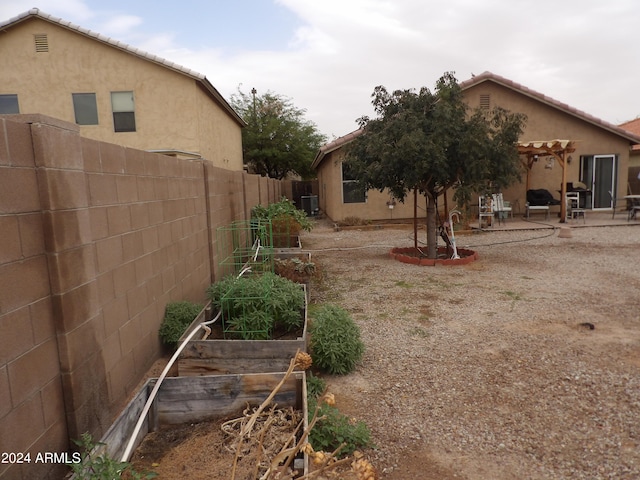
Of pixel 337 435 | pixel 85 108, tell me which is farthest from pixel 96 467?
pixel 85 108

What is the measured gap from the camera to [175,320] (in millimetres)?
4348

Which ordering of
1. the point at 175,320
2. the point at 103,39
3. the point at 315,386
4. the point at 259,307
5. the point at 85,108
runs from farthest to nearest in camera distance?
the point at 85,108 < the point at 103,39 < the point at 259,307 < the point at 175,320 < the point at 315,386

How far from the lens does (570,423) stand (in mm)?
3172

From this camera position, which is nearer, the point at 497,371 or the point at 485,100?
the point at 497,371

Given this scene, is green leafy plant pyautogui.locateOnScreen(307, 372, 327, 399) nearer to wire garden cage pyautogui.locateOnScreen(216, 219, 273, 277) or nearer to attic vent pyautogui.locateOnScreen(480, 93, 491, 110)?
→ wire garden cage pyautogui.locateOnScreen(216, 219, 273, 277)

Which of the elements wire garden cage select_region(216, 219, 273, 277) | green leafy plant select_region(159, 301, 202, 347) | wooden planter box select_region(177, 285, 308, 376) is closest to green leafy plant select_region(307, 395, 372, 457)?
wooden planter box select_region(177, 285, 308, 376)

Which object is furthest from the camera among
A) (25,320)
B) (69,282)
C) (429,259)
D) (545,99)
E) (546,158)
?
(546,158)

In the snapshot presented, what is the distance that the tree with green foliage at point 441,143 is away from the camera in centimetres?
820

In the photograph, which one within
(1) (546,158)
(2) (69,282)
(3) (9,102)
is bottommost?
(2) (69,282)

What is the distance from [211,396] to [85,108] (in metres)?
14.6

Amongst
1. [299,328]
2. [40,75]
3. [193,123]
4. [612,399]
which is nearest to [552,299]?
[612,399]

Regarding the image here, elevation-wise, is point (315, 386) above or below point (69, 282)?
below

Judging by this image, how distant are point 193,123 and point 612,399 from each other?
45.6 ft

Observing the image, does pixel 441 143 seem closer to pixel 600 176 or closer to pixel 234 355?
pixel 234 355
